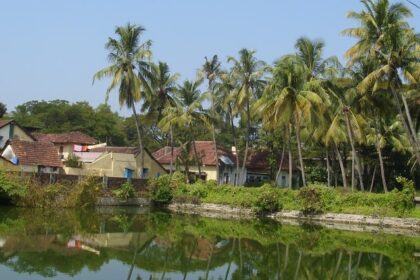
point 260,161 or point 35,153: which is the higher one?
point 260,161

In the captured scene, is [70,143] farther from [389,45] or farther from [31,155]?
[389,45]

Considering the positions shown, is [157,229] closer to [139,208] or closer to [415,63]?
[139,208]

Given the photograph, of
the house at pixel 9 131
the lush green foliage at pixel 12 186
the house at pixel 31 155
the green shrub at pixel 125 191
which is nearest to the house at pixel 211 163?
the house at pixel 31 155

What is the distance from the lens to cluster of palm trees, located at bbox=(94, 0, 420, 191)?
3086cm

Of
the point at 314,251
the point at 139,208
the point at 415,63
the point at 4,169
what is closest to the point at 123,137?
the point at 139,208

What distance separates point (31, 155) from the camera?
39.5 meters

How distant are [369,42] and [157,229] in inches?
655

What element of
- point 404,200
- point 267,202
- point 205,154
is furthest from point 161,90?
point 404,200

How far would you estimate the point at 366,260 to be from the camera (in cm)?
1925

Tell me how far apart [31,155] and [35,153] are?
46cm

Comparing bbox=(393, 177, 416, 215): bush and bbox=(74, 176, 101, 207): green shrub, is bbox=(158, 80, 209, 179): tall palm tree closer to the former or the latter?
bbox=(74, 176, 101, 207): green shrub

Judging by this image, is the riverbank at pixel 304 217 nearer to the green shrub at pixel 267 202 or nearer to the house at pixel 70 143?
the green shrub at pixel 267 202

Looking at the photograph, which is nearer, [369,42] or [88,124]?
[369,42]

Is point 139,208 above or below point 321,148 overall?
below
